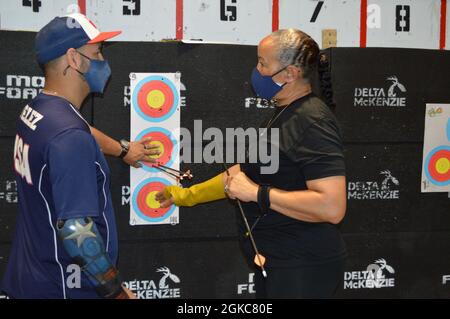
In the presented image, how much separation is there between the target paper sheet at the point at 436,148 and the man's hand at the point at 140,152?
1.34 metres

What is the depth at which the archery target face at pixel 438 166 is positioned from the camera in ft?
8.93

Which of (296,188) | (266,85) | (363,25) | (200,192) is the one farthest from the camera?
(363,25)

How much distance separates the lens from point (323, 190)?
62.8 inches

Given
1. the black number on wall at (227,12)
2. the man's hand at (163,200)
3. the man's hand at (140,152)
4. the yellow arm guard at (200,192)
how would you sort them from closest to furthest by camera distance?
1. the yellow arm guard at (200,192)
2. the man's hand at (163,200)
3. the man's hand at (140,152)
4. the black number on wall at (227,12)

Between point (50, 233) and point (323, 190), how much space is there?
77cm

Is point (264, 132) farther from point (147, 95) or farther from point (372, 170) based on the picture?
point (372, 170)

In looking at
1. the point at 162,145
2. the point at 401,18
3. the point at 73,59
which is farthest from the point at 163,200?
the point at 401,18

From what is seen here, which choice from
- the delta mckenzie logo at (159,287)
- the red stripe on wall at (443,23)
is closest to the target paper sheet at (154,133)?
the delta mckenzie logo at (159,287)

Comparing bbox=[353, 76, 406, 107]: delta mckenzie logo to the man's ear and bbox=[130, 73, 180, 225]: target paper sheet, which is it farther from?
the man's ear

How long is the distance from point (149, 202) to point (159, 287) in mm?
389

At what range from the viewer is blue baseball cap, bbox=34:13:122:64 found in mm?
1525

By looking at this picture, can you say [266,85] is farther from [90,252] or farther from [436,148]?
[436,148]

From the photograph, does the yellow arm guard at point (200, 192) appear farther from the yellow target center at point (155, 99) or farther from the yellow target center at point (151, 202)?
the yellow target center at point (155, 99)

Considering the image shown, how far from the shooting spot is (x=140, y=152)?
7.80 feet
